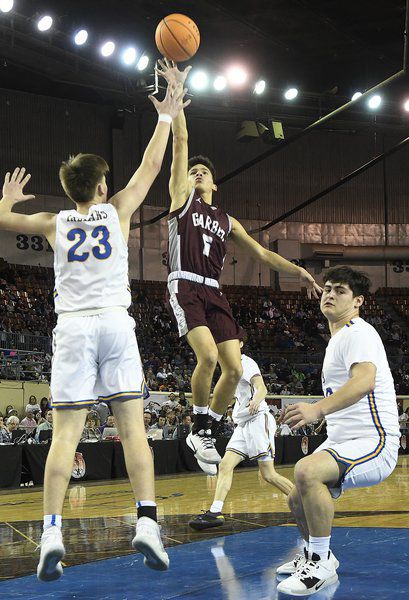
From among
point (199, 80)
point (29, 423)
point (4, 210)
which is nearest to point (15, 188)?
point (4, 210)

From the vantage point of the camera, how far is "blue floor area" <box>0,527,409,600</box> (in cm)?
482

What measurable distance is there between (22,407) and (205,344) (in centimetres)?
1402

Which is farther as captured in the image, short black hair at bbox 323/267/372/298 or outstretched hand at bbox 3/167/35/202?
short black hair at bbox 323/267/372/298

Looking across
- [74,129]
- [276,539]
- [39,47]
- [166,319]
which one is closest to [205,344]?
[276,539]

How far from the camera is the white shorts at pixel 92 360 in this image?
445 cm

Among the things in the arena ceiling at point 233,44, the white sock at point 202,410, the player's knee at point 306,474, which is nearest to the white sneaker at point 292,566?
the player's knee at point 306,474

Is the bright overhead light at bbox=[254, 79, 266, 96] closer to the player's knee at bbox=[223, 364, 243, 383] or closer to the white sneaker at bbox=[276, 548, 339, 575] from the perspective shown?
the player's knee at bbox=[223, 364, 243, 383]

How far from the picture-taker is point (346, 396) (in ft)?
15.6

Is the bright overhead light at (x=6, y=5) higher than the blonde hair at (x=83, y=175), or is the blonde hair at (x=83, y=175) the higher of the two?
the bright overhead light at (x=6, y=5)

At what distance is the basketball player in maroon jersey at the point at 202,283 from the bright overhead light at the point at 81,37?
1681cm

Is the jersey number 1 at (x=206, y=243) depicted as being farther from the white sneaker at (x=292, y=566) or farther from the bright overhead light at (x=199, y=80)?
the bright overhead light at (x=199, y=80)

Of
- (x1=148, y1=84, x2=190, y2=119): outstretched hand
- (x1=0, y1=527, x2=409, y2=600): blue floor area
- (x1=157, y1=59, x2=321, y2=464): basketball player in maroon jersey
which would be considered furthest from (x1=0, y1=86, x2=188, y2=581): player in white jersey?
(x1=157, y1=59, x2=321, y2=464): basketball player in maroon jersey

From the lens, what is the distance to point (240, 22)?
25953mm

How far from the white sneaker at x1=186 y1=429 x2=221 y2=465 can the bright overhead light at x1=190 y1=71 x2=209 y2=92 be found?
20496mm
